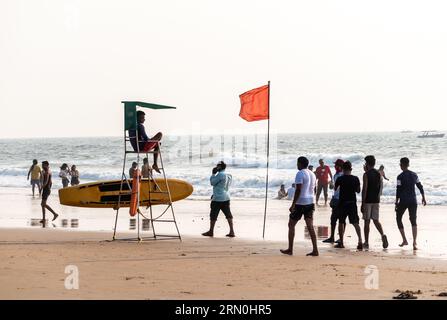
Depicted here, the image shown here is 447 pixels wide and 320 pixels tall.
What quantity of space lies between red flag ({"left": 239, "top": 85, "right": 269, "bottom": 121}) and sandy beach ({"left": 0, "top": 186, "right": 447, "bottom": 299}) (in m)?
2.65

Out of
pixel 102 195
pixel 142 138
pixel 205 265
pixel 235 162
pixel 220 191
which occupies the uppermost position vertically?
pixel 142 138

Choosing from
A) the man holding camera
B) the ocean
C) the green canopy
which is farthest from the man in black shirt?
the ocean

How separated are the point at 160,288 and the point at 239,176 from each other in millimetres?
40356

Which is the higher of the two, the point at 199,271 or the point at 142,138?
the point at 142,138

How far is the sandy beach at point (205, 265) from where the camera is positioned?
35.2ft

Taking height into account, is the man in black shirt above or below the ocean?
above

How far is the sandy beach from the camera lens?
10.7m

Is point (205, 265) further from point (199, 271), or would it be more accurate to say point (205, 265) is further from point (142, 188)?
point (142, 188)

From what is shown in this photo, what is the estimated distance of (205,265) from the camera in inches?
528

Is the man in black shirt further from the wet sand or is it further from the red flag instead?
the red flag

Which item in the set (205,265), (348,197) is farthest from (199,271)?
(348,197)

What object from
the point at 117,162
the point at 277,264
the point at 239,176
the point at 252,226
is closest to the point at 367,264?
the point at 277,264

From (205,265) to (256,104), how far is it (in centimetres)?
643
